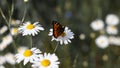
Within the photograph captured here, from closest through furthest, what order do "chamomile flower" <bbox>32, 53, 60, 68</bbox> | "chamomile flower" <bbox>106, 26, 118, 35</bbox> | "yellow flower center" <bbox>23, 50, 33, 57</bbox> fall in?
1. "chamomile flower" <bbox>32, 53, 60, 68</bbox>
2. "yellow flower center" <bbox>23, 50, 33, 57</bbox>
3. "chamomile flower" <bbox>106, 26, 118, 35</bbox>

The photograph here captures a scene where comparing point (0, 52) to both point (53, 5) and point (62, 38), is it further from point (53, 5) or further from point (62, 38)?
point (62, 38)

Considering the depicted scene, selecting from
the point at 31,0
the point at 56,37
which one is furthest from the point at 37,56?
the point at 31,0

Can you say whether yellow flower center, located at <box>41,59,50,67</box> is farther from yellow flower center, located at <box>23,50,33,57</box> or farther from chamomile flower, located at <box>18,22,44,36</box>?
chamomile flower, located at <box>18,22,44,36</box>

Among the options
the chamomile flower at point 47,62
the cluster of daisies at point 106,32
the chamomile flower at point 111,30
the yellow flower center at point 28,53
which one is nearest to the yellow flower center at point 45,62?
the chamomile flower at point 47,62

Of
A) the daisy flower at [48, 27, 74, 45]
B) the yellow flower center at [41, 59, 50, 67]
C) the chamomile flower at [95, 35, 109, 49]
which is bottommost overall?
the chamomile flower at [95, 35, 109, 49]

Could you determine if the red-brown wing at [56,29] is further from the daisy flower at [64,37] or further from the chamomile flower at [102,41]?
the chamomile flower at [102,41]

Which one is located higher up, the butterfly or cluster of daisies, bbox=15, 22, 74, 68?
the butterfly

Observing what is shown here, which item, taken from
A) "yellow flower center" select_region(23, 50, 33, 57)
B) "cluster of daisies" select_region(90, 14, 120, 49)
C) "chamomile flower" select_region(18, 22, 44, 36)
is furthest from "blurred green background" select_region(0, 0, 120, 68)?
"yellow flower center" select_region(23, 50, 33, 57)

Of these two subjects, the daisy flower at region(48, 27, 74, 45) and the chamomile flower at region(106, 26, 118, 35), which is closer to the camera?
the daisy flower at region(48, 27, 74, 45)
